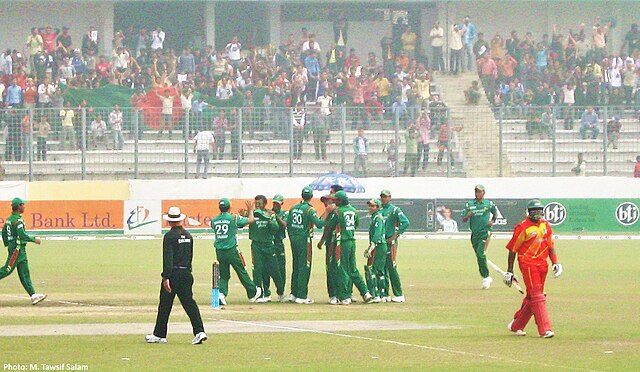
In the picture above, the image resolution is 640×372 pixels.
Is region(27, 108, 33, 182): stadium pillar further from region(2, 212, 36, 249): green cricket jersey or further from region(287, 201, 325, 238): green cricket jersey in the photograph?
region(287, 201, 325, 238): green cricket jersey

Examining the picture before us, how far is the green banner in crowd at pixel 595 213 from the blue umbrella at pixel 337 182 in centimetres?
640

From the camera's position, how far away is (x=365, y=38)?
54.7 meters

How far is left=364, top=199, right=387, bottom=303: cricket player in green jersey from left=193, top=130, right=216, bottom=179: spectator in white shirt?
20.2 metres

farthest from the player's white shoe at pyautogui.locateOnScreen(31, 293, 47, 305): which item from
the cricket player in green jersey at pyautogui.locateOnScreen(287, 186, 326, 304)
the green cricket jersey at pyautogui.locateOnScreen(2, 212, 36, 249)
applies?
the cricket player in green jersey at pyautogui.locateOnScreen(287, 186, 326, 304)

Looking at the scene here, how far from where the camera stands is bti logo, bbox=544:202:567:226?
42.6m

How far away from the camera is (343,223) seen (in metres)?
22.0

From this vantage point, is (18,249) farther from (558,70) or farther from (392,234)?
(558,70)

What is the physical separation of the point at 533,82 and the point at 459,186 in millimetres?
9524

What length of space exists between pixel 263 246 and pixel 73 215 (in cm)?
1989

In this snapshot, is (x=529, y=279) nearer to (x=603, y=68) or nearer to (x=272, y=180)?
(x=272, y=180)

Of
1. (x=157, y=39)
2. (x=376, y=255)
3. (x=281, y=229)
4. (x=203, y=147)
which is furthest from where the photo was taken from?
(x=157, y=39)

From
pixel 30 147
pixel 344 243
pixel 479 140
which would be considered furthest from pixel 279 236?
pixel 479 140

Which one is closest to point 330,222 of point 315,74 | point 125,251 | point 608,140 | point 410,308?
point 410,308

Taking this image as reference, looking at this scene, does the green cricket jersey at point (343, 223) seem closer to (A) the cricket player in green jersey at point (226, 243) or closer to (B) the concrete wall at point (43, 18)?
(A) the cricket player in green jersey at point (226, 243)
